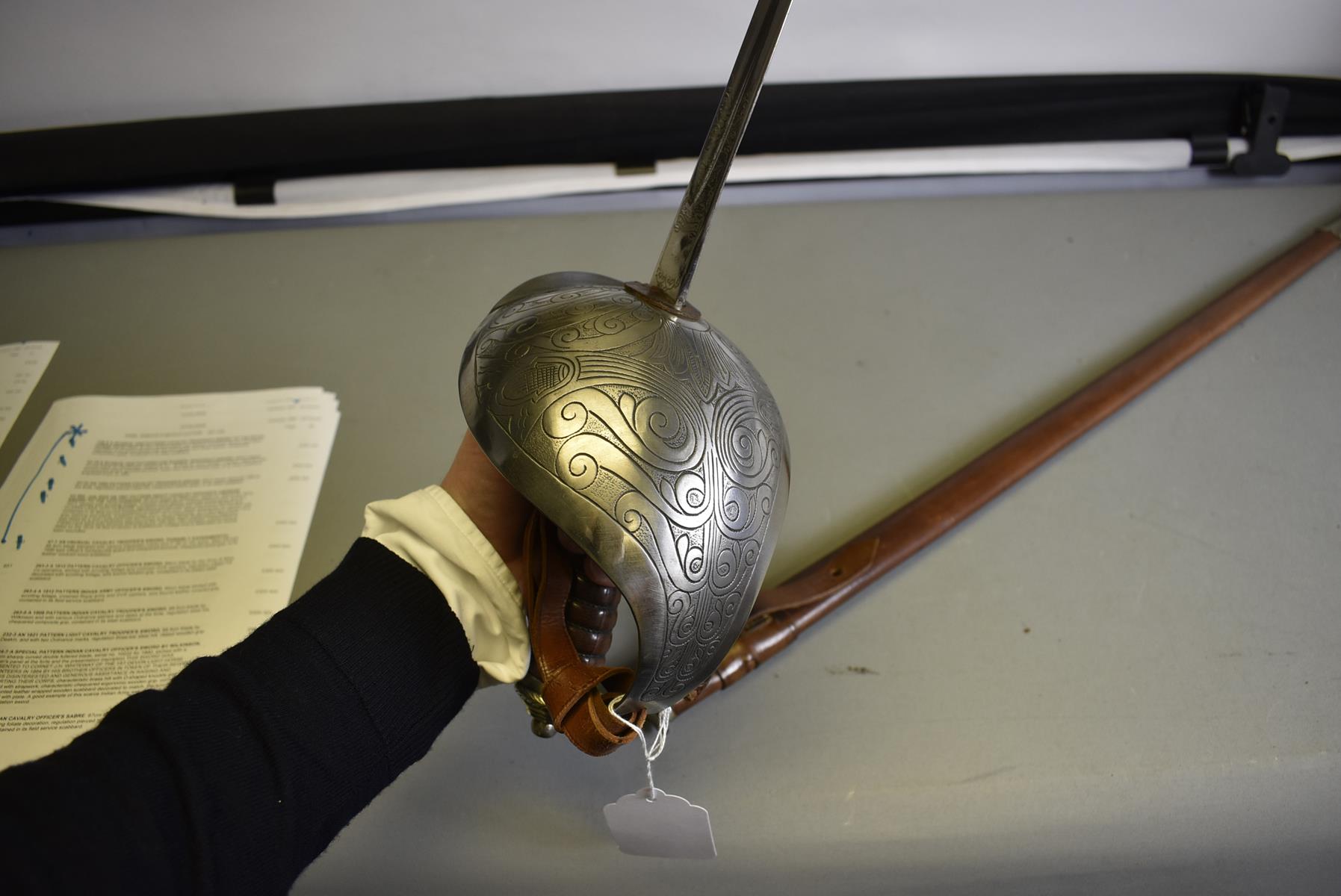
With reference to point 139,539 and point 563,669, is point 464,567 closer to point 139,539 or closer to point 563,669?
point 563,669

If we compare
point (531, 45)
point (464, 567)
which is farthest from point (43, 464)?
point (531, 45)

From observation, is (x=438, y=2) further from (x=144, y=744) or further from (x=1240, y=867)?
(x=1240, y=867)

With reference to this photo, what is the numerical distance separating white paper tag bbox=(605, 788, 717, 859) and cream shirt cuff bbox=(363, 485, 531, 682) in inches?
5.8

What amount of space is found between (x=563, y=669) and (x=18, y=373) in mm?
1033

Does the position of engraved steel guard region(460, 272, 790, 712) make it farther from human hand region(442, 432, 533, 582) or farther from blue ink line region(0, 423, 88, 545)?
blue ink line region(0, 423, 88, 545)

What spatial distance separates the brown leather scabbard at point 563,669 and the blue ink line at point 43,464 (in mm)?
704

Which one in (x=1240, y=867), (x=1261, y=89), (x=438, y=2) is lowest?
(x=1240, y=867)

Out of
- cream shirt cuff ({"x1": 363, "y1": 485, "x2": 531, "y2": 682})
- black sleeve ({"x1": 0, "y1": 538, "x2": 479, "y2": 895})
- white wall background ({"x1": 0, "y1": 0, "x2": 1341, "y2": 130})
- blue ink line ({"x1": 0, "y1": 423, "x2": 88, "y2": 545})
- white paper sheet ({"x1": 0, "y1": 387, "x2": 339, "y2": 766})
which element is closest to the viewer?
black sleeve ({"x1": 0, "y1": 538, "x2": 479, "y2": 895})

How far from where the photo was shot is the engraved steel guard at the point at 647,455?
2.07 ft

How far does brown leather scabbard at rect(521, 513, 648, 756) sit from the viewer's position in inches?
26.9

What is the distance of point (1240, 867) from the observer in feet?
2.82

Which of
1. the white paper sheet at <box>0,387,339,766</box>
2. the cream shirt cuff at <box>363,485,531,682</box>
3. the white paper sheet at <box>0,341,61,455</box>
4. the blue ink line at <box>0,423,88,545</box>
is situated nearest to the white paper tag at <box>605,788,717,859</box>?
the cream shirt cuff at <box>363,485,531,682</box>

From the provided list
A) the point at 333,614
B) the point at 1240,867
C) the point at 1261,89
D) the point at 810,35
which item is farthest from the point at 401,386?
the point at 1261,89

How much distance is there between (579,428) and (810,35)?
1.12m
